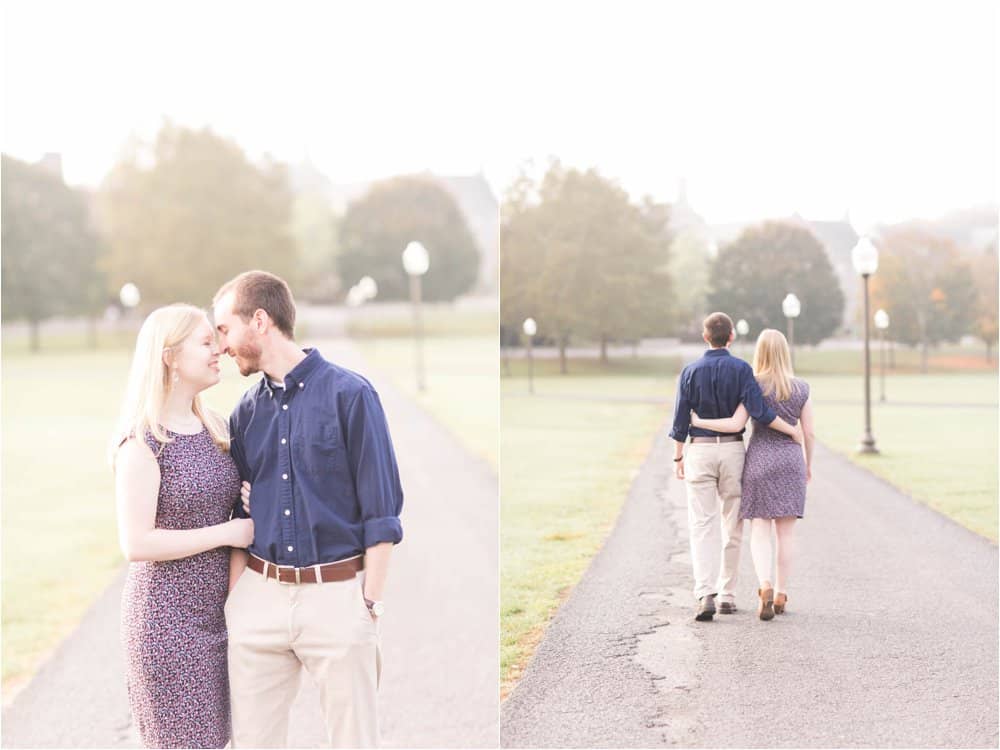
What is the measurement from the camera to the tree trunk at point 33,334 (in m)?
13.3

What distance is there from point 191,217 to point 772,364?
496 inches

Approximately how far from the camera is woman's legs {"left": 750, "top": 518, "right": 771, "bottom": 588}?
3727 mm

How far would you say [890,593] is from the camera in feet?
12.7

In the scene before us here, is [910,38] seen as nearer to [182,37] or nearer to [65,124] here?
[65,124]

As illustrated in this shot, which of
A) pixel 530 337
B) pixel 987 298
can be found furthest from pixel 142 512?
pixel 987 298

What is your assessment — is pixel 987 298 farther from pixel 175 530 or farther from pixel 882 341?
pixel 175 530

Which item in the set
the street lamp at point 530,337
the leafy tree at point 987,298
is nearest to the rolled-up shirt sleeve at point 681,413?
the street lamp at point 530,337

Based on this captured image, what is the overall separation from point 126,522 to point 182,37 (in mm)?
13843

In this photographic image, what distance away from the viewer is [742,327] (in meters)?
3.66

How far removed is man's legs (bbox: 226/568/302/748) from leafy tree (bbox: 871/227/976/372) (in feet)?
8.57

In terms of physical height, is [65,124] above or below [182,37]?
below

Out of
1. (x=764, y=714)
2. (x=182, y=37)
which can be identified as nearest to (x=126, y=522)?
(x=764, y=714)

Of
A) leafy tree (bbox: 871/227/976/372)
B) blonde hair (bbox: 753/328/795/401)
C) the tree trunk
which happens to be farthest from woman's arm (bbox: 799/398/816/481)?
the tree trunk

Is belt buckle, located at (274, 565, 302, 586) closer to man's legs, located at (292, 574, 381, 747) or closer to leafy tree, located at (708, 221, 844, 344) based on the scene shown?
man's legs, located at (292, 574, 381, 747)
